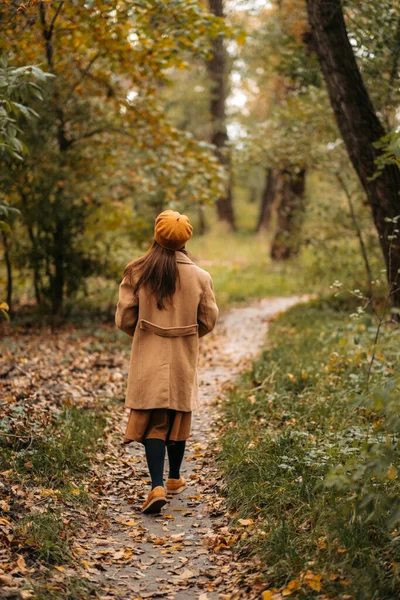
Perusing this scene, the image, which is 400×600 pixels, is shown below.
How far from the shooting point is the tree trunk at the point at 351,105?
25.6 feet

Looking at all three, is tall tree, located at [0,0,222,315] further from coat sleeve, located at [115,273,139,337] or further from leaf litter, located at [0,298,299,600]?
coat sleeve, located at [115,273,139,337]

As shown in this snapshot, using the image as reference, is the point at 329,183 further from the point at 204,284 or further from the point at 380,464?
the point at 380,464

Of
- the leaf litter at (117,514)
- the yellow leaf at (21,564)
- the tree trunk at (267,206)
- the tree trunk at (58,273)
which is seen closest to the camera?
the yellow leaf at (21,564)

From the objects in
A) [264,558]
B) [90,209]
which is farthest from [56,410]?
[90,209]

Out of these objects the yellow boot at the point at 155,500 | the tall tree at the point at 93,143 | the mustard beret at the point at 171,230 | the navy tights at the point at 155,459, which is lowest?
the yellow boot at the point at 155,500

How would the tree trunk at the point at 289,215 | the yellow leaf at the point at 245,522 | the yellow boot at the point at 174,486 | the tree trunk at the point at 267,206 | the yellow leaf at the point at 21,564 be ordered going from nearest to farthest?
the yellow leaf at the point at 21,564, the yellow leaf at the point at 245,522, the yellow boot at the point at 174,486, the tree trunk at the point at 289,215, the tree trunk at the point at 267,206

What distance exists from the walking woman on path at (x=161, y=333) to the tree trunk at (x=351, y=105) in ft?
11.2

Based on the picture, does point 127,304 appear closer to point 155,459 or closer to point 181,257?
point 181,257

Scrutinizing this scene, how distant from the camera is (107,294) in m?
13.5

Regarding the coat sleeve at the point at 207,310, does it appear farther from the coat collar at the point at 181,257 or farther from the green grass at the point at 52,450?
the green grass at the point at 52,450

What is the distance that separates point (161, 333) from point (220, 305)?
1007cm

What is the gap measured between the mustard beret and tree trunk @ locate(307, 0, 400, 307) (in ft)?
11.3

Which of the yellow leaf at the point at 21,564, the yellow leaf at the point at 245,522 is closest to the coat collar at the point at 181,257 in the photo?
the yellow leaf at the point at 245,522

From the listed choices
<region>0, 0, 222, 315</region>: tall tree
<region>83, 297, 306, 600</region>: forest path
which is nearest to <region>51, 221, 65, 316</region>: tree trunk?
<region>0, 0, 222, 315</region>: tall tree
